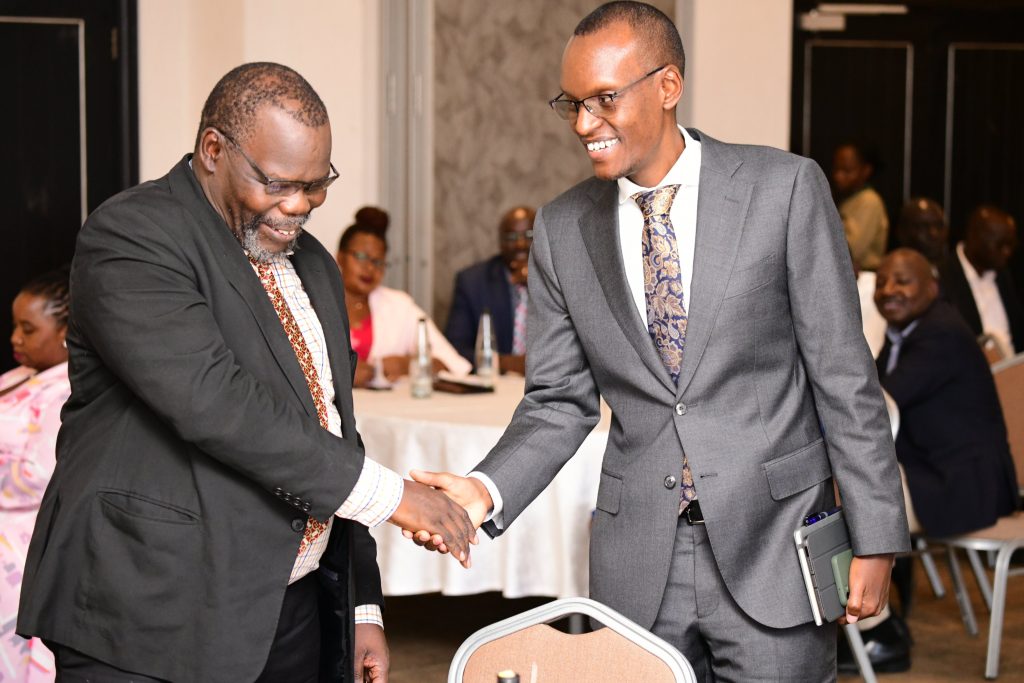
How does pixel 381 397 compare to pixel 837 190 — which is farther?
pixel 837 190

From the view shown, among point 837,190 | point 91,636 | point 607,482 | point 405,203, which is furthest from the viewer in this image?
point 837,190

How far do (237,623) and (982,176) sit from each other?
8.55 metres

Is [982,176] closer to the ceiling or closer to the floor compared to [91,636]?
closer to the ceiling

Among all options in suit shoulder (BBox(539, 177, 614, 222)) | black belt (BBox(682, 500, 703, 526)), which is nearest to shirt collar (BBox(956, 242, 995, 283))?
suit shoulder (BBox(539, 177, 614, 222))

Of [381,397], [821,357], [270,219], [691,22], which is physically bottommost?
[381,397]

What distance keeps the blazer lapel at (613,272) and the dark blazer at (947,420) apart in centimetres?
269

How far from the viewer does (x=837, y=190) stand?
8.90 metres

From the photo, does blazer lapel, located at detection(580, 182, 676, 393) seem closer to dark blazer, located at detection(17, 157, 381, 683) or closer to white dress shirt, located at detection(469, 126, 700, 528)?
white dress shirt, located at detection(469, 126, 700, 528)

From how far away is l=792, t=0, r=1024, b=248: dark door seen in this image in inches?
364

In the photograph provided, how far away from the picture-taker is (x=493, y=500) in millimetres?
2531

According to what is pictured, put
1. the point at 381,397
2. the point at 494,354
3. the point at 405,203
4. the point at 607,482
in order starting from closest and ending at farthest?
1. the point at 607,482
2. the point at 381,397
3. the point at 494,354
4. the point at 405,203

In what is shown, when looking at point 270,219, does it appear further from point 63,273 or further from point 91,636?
point 63,273

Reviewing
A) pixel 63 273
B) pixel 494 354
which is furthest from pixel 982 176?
pixel 63 273

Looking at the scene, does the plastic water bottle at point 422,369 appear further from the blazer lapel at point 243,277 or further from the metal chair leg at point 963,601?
the blazer lapel at point 243,277
